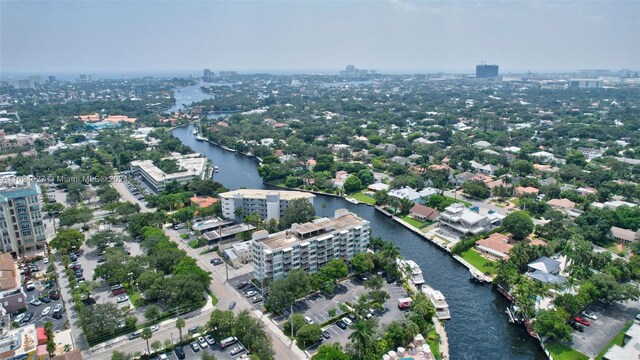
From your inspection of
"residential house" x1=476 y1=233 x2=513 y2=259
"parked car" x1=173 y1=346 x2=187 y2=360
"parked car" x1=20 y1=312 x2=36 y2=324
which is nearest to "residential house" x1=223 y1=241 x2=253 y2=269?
"parked car" x1=173 y1=346 x2=187 y2=360

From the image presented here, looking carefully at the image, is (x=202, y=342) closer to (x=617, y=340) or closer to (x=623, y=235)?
(x=617, y=340)

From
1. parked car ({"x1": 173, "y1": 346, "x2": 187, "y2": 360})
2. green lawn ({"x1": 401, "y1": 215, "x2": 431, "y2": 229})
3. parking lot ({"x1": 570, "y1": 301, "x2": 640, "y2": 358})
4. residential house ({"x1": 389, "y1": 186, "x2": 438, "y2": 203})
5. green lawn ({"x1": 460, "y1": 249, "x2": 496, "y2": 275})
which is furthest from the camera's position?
residential house ({"x1": 389, "y1": 186, "x2": 438, "y2": 203})

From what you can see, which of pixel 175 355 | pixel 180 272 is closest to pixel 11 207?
pixel 180 272

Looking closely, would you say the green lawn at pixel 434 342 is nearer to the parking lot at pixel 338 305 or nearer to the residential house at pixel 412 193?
the parking lot at pixel 338 305

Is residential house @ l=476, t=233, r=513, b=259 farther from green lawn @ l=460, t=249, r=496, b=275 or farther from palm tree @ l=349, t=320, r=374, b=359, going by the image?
palm tree @ l=349, t=320, r=374, b=359

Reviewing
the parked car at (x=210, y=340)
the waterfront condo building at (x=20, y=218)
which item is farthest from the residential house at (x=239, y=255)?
the waterfront condo building at (x=20, y=218)
